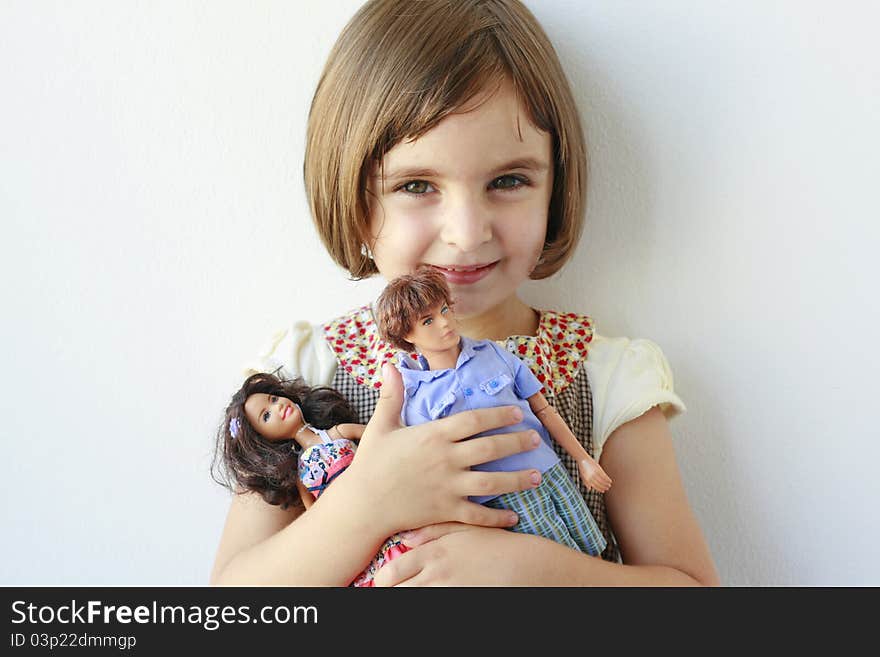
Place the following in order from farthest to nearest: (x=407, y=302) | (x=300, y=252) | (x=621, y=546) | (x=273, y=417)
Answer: (x=300, y=252), (x=621, y=546), (x=273, y=417), (x=407, y=302)

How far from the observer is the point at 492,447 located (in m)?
0.92

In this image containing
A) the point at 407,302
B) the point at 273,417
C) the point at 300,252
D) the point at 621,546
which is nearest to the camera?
the point at 407,302

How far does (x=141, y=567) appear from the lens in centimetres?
129

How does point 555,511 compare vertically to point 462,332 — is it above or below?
below

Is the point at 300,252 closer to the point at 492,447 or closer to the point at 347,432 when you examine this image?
the point at 347,432

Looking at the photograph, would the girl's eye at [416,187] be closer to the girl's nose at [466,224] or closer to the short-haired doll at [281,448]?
the girl's nose at [466,224]

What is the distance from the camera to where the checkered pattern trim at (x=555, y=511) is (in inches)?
37.6

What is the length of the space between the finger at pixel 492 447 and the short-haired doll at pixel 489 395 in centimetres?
2

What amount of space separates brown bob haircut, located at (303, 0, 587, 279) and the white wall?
0.15m

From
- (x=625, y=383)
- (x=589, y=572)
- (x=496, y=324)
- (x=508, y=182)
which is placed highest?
(x=508, y=182)

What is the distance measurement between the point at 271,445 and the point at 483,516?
0.79ft

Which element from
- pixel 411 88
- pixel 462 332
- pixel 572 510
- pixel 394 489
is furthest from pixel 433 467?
pixel 411 88
